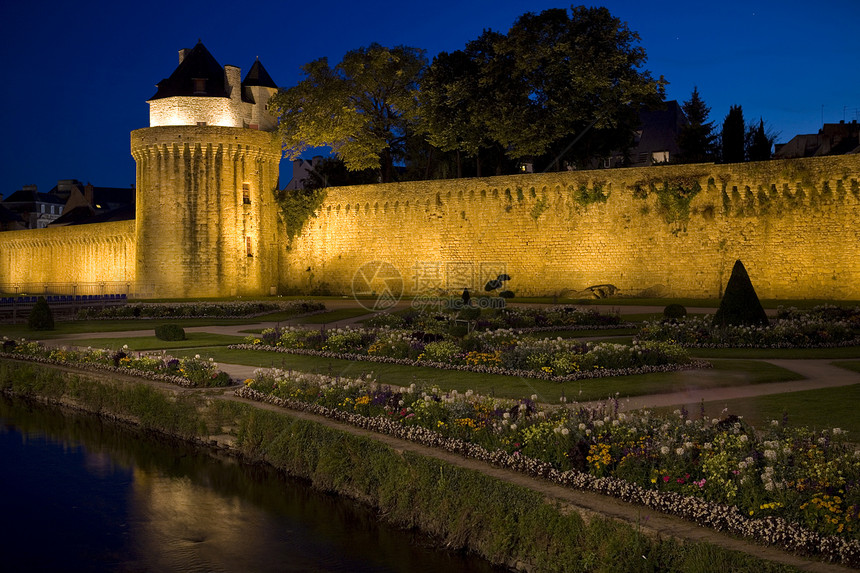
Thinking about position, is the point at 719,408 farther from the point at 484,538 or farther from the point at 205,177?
the point at 205,177

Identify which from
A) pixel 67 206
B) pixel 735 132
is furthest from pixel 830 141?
pixel 67 206

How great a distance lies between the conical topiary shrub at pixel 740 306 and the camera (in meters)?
19.7

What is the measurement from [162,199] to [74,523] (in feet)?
111

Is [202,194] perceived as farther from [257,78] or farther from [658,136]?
[658,136]

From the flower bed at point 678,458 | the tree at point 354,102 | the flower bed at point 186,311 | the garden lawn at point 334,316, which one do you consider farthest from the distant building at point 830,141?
the flower bed at point 678,458

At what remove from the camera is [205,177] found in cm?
4172

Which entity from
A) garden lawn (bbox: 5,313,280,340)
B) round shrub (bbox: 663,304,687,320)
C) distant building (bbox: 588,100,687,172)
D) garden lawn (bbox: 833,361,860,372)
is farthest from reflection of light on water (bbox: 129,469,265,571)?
distant building (bbox: 588,100,687,172)

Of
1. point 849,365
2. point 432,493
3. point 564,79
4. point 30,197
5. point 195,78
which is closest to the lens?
point 432,493

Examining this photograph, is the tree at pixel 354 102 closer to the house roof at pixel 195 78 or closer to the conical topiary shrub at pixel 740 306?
the house roof at pixel 195 78

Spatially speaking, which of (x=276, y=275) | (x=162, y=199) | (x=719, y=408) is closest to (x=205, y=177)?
(x=162, y=199)

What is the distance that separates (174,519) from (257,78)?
40093 mm

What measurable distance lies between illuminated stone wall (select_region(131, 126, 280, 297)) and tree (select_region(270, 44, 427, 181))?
2961 mm

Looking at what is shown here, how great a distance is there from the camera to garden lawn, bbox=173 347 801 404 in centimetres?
1213

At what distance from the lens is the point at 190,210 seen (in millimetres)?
41469
